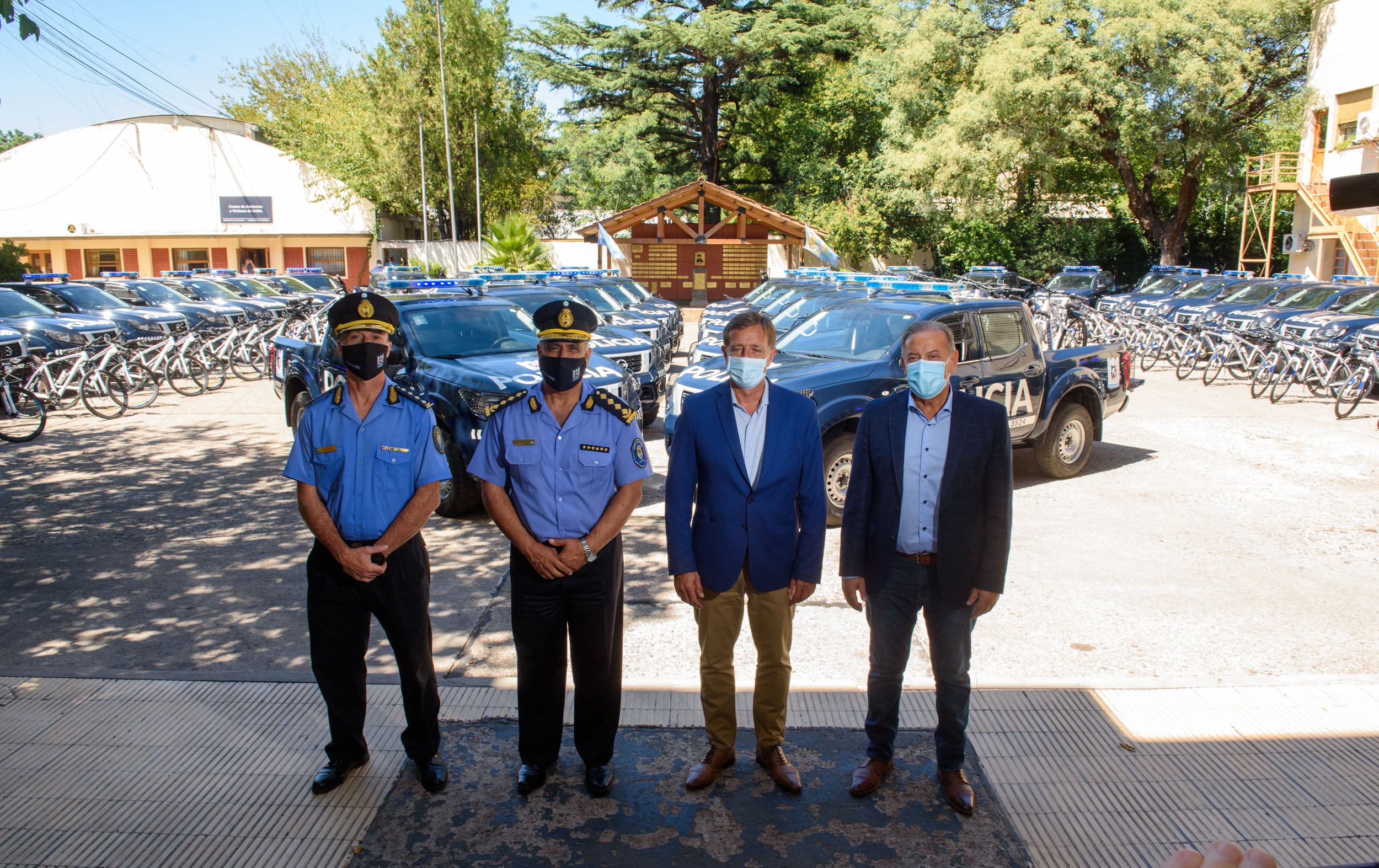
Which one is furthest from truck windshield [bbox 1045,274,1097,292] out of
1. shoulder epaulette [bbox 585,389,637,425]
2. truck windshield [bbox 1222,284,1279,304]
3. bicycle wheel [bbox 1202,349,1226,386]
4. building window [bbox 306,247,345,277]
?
building window [bbox 306,247,345,277]

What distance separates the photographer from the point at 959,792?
364 cm

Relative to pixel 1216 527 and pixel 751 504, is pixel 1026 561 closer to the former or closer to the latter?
pixel 1216 527

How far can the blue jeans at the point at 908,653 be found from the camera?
3.63m

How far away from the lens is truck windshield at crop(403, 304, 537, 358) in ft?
29.1

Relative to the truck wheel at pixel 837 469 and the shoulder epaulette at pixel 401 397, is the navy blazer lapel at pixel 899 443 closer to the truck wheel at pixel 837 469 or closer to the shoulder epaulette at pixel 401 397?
the shoulder epaulette at pixel 401 397

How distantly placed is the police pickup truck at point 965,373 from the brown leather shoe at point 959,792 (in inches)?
152

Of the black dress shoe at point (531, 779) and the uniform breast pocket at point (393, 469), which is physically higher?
the uniform breast pocket at point (393, 469)

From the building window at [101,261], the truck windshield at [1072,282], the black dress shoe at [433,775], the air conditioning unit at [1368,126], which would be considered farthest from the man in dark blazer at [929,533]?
the building window at [101,261]

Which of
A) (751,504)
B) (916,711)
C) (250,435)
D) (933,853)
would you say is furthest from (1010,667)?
(250,435)

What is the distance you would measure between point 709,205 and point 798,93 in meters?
5.77

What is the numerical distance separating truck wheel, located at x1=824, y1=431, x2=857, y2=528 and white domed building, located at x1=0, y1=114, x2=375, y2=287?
3797cm

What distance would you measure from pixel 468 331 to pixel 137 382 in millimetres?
7772

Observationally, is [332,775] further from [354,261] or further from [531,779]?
[354,261]

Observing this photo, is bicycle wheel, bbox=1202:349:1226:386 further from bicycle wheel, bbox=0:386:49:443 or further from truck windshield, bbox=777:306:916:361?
bicycle wheel, bbox=0:386:49:443
